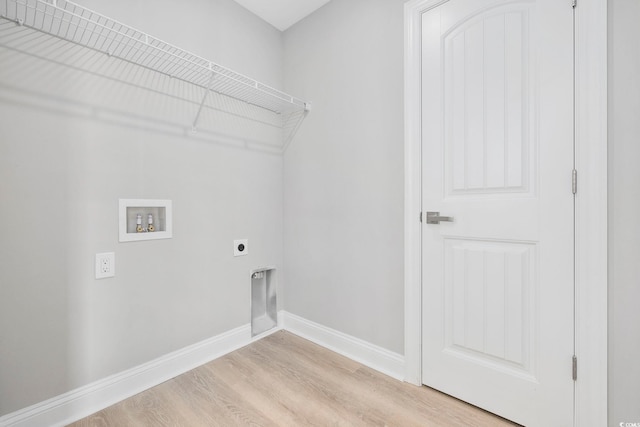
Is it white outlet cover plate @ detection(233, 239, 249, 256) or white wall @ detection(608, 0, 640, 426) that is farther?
white outlet cover plate @ detection(233, 239, 249, 256)

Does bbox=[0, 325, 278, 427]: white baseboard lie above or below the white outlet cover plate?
below

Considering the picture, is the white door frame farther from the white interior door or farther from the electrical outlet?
the electrical outlet

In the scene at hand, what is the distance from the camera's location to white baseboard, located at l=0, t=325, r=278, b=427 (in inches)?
48.3

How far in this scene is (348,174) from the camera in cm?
→ 188

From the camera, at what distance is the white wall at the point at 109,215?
1.20 m

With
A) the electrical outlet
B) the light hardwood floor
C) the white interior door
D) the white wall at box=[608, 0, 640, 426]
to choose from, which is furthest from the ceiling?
the light hardwood floor

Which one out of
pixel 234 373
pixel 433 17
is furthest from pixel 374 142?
pixel 234 373

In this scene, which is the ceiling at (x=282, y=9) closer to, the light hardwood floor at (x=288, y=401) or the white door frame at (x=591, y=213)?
the white door frame at (x=591, y=213)

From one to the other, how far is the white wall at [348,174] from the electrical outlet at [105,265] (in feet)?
3.86

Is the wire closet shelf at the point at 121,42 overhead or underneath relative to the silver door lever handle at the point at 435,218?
overhead

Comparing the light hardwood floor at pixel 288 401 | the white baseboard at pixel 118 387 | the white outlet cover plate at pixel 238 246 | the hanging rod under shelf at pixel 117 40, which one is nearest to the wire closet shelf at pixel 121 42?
the hanging rod under shelf at pixel 117 40

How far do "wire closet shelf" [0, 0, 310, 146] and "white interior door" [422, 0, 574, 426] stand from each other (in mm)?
1085

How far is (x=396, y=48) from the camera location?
162 cm

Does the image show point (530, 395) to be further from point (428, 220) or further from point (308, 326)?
point (308, 326)
